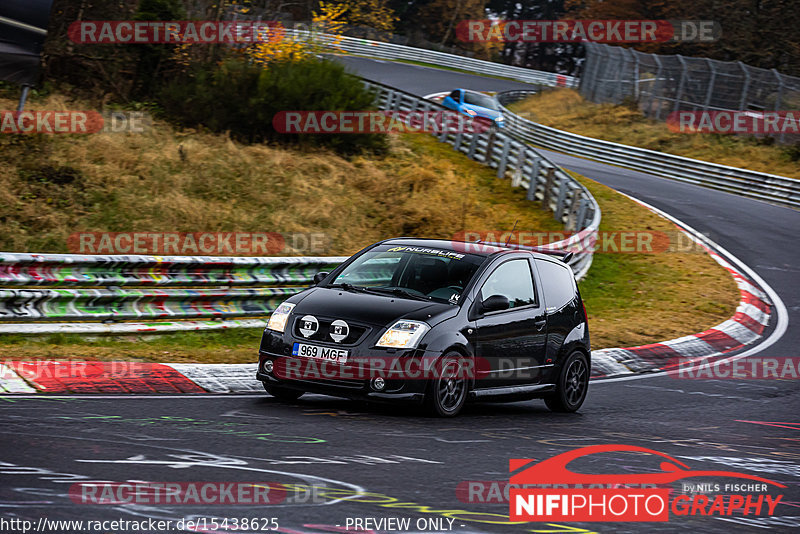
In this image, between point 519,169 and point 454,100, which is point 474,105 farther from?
point 519,169

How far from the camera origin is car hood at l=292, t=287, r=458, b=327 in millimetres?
8664

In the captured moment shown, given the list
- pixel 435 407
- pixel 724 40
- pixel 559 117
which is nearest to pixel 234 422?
pixel 435 407

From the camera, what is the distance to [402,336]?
8.49m

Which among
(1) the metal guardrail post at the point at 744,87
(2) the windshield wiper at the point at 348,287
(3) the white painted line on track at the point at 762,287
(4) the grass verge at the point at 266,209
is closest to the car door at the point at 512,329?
(2) the windshield wiper at the point at 348,287

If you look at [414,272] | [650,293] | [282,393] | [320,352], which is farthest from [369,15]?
[320,352]

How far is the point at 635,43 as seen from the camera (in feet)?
197

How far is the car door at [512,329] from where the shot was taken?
9305 millimetres

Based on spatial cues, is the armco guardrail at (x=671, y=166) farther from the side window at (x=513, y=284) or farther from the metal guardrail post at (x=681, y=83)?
the side window at (x=513, y=284)

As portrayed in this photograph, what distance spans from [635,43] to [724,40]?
33.3 ft

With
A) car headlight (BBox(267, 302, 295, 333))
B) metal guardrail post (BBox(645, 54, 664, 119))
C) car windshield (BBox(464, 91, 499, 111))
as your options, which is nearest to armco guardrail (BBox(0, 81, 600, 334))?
car headlight (BBox(267, 302, 295, 333))

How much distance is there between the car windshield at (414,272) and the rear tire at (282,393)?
3.81 feet

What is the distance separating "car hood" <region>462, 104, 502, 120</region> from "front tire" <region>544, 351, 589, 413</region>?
24.7m

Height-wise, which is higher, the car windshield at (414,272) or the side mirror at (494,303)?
the car windshield at (414,272)

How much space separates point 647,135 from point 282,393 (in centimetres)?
3456
